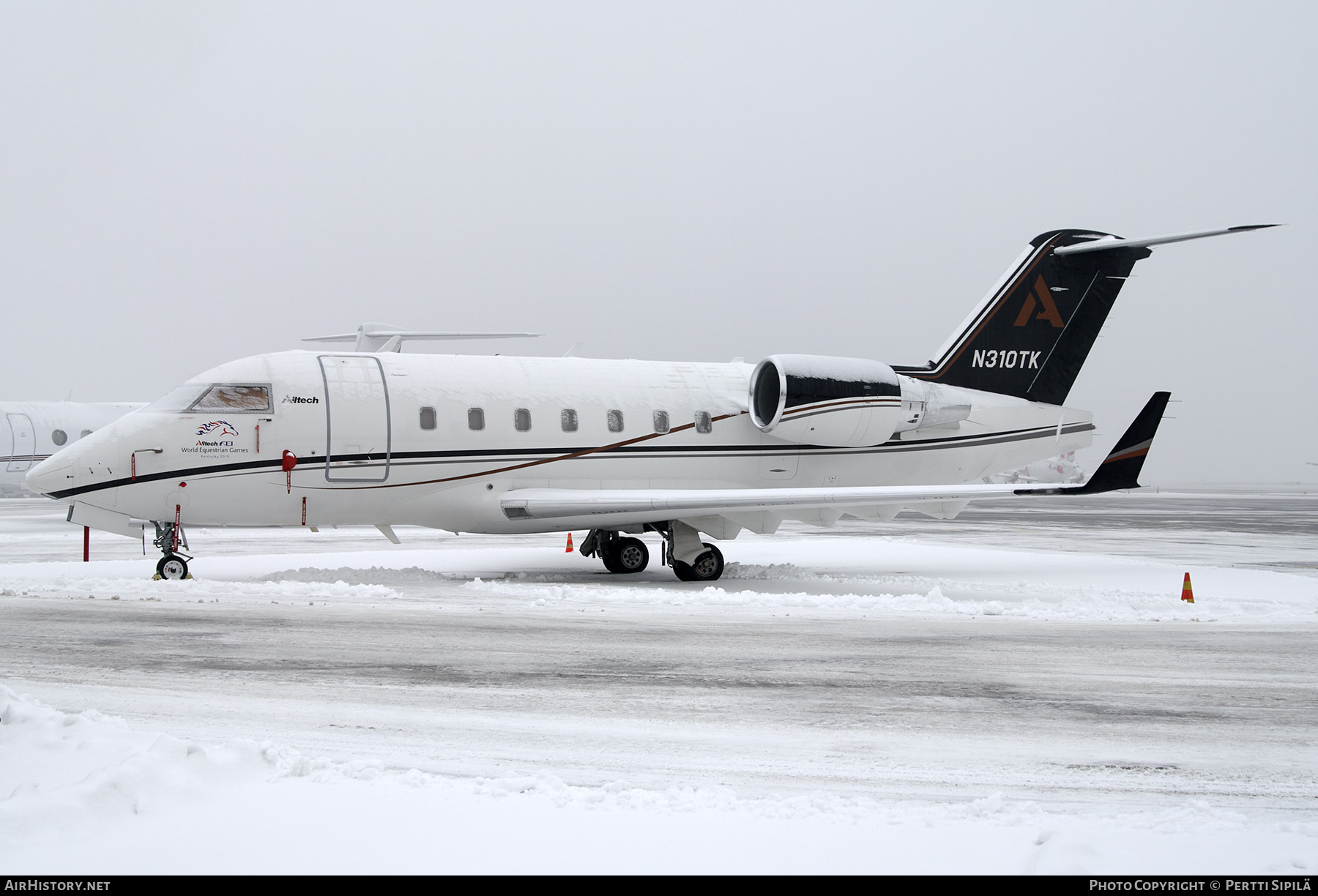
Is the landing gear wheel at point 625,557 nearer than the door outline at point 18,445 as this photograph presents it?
Yes

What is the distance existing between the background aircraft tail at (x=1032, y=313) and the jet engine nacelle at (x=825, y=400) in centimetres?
132

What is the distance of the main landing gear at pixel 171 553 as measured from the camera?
1384 centimetres

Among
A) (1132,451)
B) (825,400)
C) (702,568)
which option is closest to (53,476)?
(702,568)

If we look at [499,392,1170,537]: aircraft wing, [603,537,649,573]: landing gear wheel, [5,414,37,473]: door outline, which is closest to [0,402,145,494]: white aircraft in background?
[5,414,37,473]: door outline

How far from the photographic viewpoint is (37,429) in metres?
36.3

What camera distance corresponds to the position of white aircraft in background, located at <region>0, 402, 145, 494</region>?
35.6 meters

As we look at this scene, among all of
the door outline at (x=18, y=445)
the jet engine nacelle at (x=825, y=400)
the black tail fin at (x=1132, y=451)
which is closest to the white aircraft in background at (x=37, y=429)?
the door outline at (x=18, y=445)

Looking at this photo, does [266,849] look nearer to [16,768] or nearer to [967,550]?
[16,768]

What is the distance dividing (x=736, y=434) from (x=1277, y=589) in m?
7.95

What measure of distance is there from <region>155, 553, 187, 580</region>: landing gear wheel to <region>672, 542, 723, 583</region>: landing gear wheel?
22.3ft

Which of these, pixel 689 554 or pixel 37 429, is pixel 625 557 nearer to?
pixel 689 554

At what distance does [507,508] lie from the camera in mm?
15047

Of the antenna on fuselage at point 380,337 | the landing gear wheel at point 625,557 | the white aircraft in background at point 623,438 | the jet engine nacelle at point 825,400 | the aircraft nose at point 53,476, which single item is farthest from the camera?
the antenna on fuselage at point 380,337

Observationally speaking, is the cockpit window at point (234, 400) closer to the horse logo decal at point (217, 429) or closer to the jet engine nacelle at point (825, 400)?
the horse logo decal at point (217, 429)
